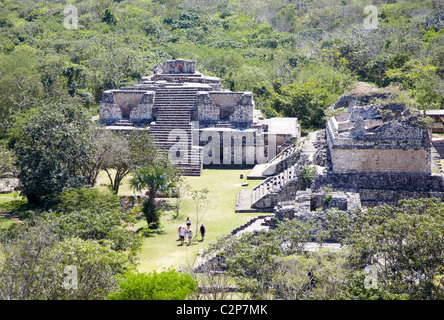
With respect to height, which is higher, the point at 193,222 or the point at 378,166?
the point at 378,166

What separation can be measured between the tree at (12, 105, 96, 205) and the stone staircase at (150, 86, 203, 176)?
5.48 m

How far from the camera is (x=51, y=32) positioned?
52.4 metres

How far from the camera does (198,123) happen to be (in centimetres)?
2698

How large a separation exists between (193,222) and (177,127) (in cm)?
890

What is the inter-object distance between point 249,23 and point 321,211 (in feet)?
166

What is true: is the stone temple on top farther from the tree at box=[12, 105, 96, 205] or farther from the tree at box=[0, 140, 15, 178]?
the tree at box=[0, 140, 15, 178]

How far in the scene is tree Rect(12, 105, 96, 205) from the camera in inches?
A: 730

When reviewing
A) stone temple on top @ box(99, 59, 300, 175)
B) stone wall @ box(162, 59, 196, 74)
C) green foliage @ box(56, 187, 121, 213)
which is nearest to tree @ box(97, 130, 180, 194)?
green foliage @ box(56, 187, 121, 213)

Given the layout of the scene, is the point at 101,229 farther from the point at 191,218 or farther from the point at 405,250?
the point at 405,250

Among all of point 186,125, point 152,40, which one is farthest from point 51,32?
point 186,125

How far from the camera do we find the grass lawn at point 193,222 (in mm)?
15484

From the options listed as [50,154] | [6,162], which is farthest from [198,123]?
[6,162]

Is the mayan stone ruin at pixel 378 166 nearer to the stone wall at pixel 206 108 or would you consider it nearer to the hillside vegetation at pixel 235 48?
the hillside vegetation at pixel 235 48

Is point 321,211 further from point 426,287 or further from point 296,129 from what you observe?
point 296,129
